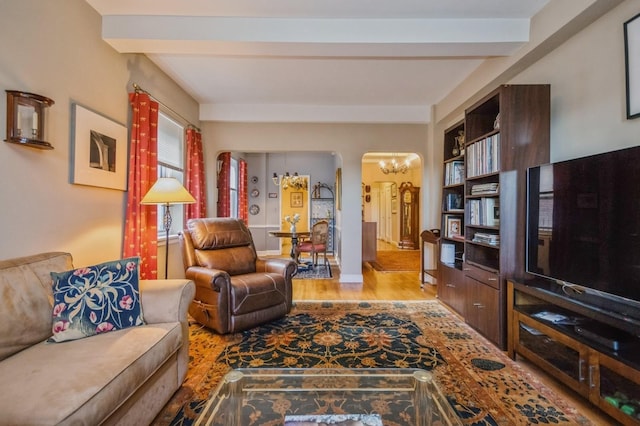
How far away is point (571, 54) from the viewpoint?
7.38ft

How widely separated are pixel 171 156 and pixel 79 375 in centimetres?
312

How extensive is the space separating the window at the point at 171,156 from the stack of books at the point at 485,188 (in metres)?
3.43

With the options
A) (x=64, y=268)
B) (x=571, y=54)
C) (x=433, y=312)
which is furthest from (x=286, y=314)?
(x=571, y=54)

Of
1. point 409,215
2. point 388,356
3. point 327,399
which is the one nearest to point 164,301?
point 327,399

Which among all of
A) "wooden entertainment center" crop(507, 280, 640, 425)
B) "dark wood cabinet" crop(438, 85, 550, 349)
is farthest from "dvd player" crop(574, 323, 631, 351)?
"dark wood cabinet" crop(438, 85, 550, 349)

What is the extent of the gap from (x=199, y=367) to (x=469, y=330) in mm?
2347

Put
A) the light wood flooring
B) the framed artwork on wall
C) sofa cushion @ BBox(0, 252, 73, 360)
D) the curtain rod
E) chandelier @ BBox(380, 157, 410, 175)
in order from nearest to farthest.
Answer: sofa cushion @ BBox(0, 252, 73, 360), the framed artwork on wall, the curtain rod, the light wood flooring, chandelier @ BBox(380, 157, 410, 175)

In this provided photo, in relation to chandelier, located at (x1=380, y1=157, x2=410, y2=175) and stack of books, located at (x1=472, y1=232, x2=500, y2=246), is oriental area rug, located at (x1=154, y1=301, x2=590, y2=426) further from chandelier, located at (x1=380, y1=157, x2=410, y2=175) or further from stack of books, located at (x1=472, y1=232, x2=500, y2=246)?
chandelier, located at (x1=380, y1=157, x2=410, y2=175)

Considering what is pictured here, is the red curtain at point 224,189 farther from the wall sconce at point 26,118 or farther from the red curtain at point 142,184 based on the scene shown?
the wall sconce at point 26,118

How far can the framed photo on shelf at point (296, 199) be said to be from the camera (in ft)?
27.7

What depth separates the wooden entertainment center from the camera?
148 cm

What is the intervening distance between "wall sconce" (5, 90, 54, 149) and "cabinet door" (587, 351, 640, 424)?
3359 mm

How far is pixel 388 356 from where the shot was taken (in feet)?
7.61

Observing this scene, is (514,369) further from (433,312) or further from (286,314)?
(286,314)
